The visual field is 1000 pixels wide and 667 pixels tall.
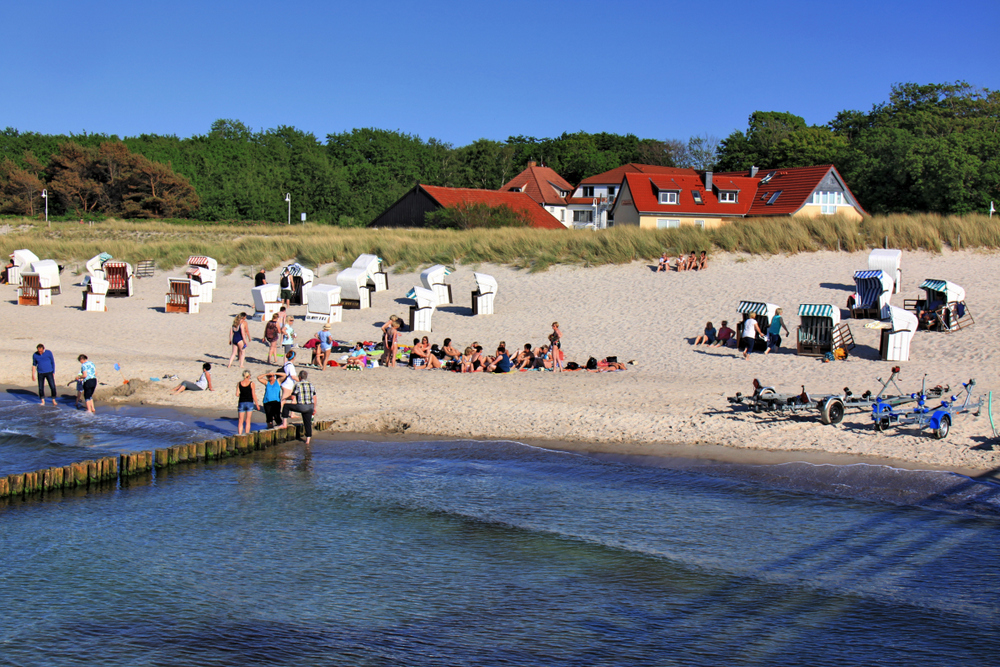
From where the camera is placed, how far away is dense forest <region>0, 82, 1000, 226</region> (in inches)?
1705

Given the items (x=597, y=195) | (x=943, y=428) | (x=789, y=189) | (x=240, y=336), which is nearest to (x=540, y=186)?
(x=597, y=195)

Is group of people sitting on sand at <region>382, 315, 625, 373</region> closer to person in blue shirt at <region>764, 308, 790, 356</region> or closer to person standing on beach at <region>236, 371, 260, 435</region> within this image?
person in blue shirt at <region>764, 308, 790, 356</region>

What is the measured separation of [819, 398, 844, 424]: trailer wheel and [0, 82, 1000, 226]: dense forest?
33601 millimetres

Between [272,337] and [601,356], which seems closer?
[272,337]

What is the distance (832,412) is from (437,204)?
36358 mm

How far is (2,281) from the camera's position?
30984mm

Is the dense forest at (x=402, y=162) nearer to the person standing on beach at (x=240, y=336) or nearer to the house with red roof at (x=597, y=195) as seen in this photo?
the house with red roof at (x=597, y=195)

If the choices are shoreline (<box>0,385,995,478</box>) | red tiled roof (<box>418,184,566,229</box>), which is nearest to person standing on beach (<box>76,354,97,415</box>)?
shoreline (<box>0,385,995,478</box>)

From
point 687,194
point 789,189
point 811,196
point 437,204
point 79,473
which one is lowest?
point 79,473

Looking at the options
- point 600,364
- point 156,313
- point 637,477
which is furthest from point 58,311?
point 637,477

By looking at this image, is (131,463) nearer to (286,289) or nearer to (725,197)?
(286,289)

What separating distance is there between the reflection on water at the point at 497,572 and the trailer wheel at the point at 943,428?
1180mm

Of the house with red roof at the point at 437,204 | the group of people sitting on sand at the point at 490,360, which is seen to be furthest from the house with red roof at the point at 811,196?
the group of people sitting on sand at the point at 490,360

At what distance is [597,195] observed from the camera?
60594 millimetres
